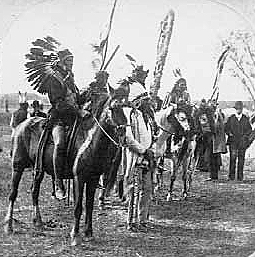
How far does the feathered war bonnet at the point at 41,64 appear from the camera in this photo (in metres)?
1.55

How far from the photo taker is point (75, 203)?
161 centimetres

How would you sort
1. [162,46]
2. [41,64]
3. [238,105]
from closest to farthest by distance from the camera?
[41,64]
[162,46]
[238,105]

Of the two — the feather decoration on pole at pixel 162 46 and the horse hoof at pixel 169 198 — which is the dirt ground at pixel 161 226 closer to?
the horse hoof at pixel 169 198

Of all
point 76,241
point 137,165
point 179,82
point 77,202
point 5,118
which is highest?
point 179,82

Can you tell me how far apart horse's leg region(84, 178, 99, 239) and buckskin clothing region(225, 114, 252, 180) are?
413 millimetres

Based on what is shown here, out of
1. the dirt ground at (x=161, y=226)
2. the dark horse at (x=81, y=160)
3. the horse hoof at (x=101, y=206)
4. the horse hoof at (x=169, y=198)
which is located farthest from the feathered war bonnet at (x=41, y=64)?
the horse hoof at (x=169, y=198)

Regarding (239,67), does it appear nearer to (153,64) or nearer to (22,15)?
(153,64)

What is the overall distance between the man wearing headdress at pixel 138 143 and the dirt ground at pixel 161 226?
0.12ft

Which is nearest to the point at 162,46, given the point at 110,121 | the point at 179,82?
the point at 179,82

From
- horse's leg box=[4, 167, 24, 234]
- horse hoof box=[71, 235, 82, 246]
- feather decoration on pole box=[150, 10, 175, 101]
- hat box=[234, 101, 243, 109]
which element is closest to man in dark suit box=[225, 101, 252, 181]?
hat box=[234, 101, 243, 109]

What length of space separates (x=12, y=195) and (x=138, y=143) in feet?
1.18

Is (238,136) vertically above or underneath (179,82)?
underneath

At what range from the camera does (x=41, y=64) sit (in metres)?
1.55

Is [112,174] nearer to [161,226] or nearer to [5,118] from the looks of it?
[161,226]
